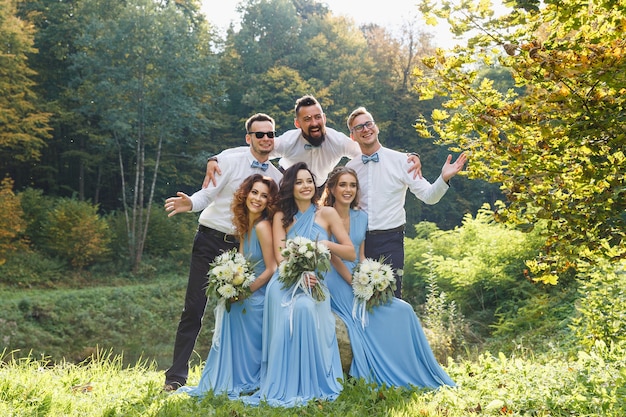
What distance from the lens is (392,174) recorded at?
604 cm

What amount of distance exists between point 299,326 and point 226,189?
1.55 m

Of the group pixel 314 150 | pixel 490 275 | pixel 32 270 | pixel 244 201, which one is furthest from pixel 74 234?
pixel 244 201

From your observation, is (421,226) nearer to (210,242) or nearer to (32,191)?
(32,191)

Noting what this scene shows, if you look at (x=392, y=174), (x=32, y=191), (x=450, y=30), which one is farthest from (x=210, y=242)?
(x=32, y=191)

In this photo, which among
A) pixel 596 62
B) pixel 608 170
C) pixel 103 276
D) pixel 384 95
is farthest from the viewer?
pixel 384 95

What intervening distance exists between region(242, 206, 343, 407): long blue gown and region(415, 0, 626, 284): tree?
166 centimetres

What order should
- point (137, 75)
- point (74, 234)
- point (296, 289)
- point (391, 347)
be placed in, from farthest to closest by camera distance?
point (137, 75), point (74, 234), point (391, 347), point (296, 289)

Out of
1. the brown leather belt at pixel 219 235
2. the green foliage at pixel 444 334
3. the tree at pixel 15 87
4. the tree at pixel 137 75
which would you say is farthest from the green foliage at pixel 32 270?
the brown leather belt at pixel 219 235

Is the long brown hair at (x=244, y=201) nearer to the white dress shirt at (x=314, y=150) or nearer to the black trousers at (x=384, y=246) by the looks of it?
the white dress shirt at (x=314, y=150)

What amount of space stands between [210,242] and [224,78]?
2457cm

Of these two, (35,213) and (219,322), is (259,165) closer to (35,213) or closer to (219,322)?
(219,322)

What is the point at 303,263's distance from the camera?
530cm

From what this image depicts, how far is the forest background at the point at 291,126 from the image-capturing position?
12.7 feet

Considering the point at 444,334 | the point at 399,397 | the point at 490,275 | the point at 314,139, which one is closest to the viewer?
the point at 399,397
